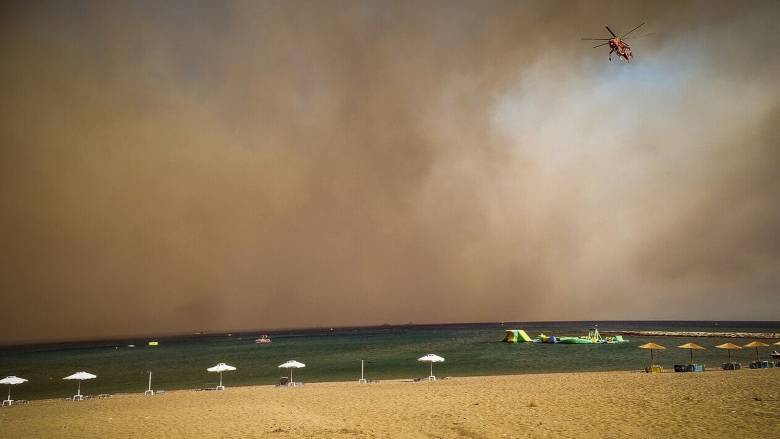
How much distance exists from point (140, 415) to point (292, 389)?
475 inches

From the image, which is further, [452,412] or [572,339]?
[572,339]

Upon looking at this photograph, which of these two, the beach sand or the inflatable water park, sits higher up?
the beach sand

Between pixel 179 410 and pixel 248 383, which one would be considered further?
pixel 248 383

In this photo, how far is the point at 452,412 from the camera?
19.5 metres

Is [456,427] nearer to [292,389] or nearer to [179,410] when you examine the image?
[179,410]

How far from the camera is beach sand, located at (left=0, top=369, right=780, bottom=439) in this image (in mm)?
15727

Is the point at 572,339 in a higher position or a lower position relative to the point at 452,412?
lower

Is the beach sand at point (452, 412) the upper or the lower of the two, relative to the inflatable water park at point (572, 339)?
upper

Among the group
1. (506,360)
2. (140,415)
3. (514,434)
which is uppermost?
(514,434)

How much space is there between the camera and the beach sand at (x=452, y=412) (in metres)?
15.7

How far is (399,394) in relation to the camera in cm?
2673

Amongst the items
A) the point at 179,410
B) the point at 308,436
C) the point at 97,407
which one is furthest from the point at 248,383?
the point at 308,436

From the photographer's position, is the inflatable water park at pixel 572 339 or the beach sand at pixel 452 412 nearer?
the beach sand at pixel 452 412

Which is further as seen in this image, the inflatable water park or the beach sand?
the inflatable water park
